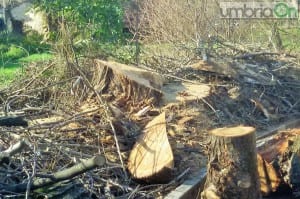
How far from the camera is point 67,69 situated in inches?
301

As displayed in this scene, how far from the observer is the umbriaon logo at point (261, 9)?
43.8 ft

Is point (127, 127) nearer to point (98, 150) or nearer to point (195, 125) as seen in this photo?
point (98, 150)

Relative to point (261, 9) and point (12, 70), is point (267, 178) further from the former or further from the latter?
point (12, 70)

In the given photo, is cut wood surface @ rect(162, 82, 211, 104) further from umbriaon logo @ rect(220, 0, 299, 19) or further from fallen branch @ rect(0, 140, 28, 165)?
umbriaon logo @ rect(220, 0, 299, 19)

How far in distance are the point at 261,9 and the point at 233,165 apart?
9934 millimetres

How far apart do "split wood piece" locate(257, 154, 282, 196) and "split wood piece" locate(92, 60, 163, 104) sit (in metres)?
1.87

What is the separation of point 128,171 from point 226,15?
25.0 feet

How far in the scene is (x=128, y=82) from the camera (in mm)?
6797

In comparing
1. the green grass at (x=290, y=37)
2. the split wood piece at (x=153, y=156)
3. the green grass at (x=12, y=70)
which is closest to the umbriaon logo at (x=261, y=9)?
the green grass at (x=290, y=37)

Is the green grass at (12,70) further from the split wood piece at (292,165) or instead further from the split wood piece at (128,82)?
the split wood piece at (292,165)

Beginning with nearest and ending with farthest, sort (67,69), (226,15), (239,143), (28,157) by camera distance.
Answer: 1. (239,143)
2. (28,157)
3. (67,69)
4. (226,15)

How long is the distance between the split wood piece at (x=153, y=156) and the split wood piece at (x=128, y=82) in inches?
38.1

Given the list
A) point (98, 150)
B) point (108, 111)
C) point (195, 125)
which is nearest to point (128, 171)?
point (98, 150)

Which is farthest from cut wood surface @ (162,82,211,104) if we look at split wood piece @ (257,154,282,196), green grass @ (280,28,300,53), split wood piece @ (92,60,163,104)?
green grass @ (280,28,300,53)
